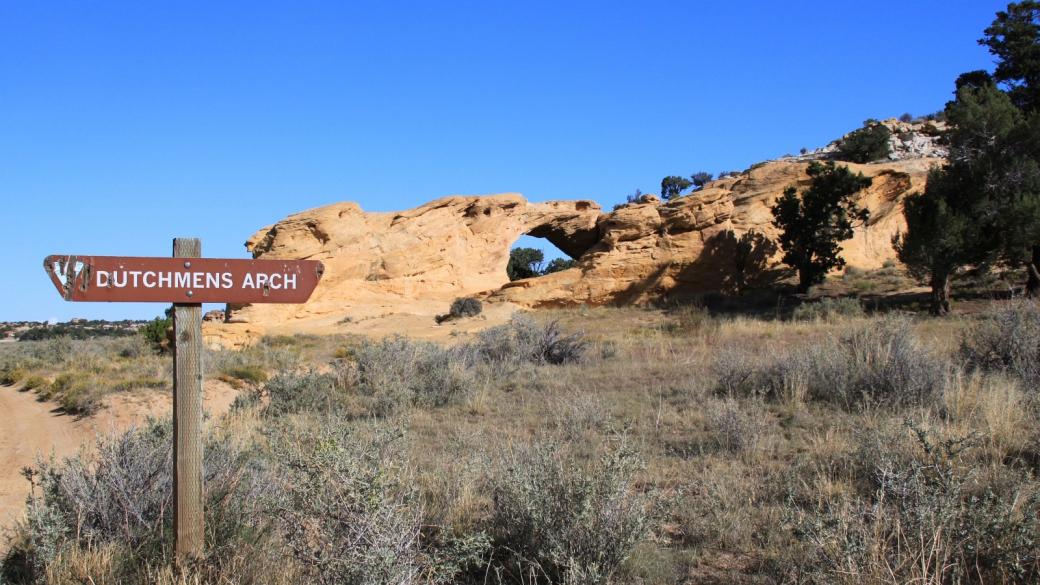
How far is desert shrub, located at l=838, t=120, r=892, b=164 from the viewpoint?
32.3m

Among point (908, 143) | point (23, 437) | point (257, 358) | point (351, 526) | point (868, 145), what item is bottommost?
point (23, 437)

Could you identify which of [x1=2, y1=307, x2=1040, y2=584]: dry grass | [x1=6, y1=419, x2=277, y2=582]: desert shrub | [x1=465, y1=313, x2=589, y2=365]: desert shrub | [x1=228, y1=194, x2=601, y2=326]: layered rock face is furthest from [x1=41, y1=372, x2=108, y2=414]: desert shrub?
[x1=228, y1=194, x2=601, y2=326]: layered rock face

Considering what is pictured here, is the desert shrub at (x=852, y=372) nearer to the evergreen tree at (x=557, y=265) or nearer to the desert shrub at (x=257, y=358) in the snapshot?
the desert shrub at (x=257, y=358)

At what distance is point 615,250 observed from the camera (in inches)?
976

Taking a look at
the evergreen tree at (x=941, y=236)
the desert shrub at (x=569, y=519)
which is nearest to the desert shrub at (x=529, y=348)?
the desert shrub at (x=569, y=519)

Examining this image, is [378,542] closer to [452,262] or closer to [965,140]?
[965,140]

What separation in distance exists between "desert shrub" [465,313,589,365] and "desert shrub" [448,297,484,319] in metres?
9.88

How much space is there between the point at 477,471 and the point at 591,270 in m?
20.2

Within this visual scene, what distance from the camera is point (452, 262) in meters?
27.9

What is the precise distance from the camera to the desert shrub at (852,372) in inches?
274

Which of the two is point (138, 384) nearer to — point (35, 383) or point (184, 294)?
point (35, 383)

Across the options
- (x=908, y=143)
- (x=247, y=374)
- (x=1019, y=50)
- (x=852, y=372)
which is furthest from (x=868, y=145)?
(x=247, y=374)

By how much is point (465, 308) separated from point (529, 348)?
1150cm

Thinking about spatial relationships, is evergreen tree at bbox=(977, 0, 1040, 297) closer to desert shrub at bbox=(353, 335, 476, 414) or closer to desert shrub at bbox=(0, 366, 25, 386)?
desert shrub at bbox=(353, 335, 476, 414)
